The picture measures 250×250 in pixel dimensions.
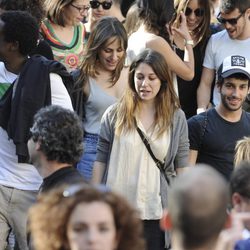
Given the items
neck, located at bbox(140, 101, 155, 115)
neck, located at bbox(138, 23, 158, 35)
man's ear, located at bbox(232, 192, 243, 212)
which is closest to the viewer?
man's ear, located at bbox(232, 192, 243, 212)

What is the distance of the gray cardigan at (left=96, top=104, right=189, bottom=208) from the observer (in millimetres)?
6383

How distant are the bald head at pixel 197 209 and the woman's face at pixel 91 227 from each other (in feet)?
2.02

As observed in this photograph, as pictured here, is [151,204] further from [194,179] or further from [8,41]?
[194,179]

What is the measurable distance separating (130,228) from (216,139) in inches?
110

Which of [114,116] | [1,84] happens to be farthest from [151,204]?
[1,84]

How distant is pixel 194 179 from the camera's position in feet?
11.0

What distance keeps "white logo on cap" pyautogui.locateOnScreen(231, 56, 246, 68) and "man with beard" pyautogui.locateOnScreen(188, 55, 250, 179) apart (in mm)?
16

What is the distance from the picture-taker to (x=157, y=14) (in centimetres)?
727

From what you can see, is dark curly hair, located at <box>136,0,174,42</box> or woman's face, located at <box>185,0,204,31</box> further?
woman's face, located at <box>185,0,204,31</box>

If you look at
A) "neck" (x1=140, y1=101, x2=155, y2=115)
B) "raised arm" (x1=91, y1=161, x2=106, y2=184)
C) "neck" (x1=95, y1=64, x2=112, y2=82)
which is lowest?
"raised arm" (x1=91, y1=161, x2=106, y2=184)

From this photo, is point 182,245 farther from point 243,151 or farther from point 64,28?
point 64,28

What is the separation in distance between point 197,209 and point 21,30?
3216 mm

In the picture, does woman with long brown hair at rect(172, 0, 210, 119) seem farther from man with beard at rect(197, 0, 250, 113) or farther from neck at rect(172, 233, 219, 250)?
neck at rect(172, 233, 219, 250)

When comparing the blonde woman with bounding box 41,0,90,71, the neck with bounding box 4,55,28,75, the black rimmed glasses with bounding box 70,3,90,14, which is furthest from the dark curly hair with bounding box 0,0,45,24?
the neck with bounding box 4,55,28,75
